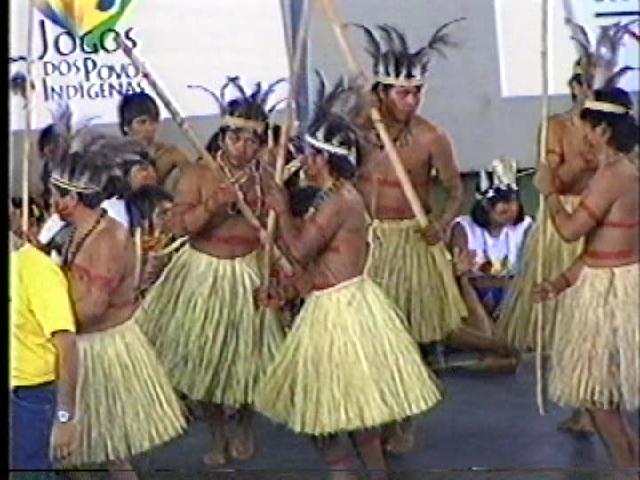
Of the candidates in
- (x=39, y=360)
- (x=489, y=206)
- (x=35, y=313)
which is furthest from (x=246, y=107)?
(x=39, y=360)

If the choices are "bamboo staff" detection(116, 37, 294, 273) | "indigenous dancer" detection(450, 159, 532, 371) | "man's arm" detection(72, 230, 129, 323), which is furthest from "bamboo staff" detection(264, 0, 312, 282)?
"indigenous dancer" detection(450, 159, 532, 371)

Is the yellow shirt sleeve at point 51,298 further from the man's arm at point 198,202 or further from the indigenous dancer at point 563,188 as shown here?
the indigenous dancer at point 563,188

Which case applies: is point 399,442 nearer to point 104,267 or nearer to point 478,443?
point 478,443

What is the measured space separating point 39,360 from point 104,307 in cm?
27

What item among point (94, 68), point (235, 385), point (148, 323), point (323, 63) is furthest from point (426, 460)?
point (94, 68)

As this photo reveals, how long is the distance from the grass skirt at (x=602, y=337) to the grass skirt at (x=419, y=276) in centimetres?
32

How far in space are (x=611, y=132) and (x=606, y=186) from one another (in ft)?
0.53

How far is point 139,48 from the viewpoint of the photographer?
4719 mm

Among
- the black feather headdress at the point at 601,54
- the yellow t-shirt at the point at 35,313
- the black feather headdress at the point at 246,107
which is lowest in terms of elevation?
the yellow t-shirt at the point at 35,313

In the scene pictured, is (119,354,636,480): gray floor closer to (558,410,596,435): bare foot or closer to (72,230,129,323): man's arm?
(558,410,596,435): bare foot

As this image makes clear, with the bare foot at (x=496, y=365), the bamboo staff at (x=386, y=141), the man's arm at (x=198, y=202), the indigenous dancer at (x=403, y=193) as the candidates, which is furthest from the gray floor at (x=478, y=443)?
the man's arm at (x=198, y=202)

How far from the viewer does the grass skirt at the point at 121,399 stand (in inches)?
187

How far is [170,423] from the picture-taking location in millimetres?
4750

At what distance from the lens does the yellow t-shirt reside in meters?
4.75
